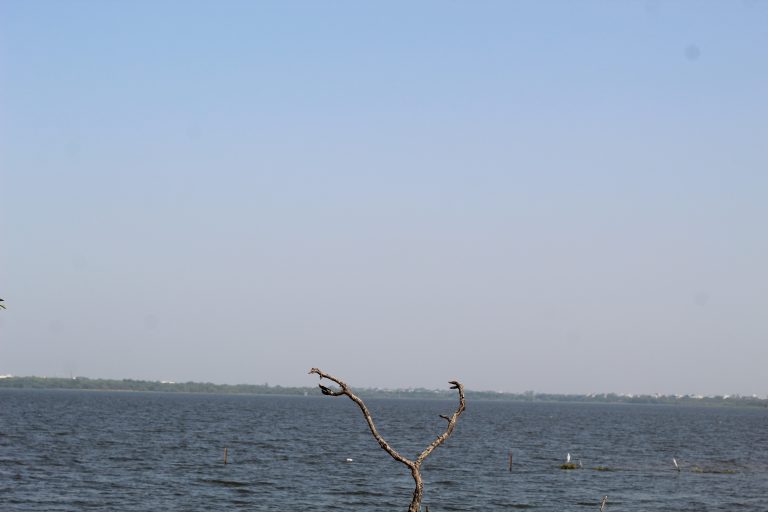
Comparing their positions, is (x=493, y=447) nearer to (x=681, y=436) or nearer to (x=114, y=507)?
(x=681, y=436)

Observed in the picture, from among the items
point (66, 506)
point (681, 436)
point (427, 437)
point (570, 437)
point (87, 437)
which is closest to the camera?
point (66, 506)

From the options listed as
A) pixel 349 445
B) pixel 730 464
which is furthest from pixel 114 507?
pixel 730 464

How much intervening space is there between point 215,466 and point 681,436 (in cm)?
9381

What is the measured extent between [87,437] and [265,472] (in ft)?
131

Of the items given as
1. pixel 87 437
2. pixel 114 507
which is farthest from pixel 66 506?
pixel 87 437

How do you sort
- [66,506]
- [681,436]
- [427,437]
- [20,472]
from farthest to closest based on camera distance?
1. [681,436]
2. [427,437]
3. [20,472]
4. [66,506]

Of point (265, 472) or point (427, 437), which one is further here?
point (427, 437)

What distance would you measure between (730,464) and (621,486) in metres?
28.5

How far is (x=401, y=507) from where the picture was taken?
180 ft

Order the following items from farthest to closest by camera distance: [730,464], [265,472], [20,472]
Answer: [730,464], [265,472], [20,472]

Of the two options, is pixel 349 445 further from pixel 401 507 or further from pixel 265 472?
pixel 401 507

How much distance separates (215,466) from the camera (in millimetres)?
76375

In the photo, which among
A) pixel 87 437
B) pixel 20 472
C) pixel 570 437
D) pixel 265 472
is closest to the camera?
pixel 20 472

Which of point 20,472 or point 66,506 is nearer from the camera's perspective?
point 66,506
